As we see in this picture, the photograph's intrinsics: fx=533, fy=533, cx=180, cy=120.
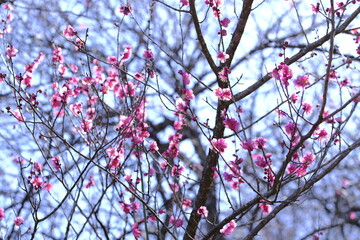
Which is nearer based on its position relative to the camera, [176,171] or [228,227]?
[228,227]

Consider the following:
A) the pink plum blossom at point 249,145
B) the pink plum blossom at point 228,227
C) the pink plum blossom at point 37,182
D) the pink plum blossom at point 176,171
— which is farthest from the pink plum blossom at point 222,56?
the pink plum blossom at point 37,182

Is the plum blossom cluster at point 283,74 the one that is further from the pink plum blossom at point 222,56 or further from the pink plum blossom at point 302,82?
the pink plum blossom at point 222,56

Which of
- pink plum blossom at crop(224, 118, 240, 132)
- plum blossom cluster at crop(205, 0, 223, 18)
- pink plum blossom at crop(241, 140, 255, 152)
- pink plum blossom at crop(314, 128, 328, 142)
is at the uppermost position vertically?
plum blossom cluster at crop(205, 0, 223, 18)

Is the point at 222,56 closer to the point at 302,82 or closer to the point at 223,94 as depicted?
the point at 223,94

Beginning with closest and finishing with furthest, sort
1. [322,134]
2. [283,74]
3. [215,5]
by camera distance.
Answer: [283,74] → [322,134] → [215,5]

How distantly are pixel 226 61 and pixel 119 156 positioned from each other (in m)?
1.19

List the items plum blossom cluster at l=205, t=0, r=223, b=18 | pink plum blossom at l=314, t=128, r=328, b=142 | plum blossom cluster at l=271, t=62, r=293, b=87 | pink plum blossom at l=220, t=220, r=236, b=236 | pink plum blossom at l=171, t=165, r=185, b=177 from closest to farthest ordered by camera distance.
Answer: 1. plum blossom cluster at l=271, t=62, r=293, b=87
2. pink plum blossom at l=314, t=128, r=328, b=142
3. pink plum blossom at l=220, t=220, r=236, b=236
4. plum blossom cluster at l=205, t=0, r=223, b=18
5. pink plum blossom at l=171, t=165, r=185, b=177

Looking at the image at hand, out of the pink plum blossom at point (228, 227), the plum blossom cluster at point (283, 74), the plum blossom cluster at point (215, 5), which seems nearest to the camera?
the plum blossom cluster at point (283, 74)

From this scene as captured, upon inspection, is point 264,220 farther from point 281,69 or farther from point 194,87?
point 194,87

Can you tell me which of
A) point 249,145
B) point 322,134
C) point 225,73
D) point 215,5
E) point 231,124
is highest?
point 215,5

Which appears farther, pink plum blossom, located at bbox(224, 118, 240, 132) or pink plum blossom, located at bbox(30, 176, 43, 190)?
pink plum blossom, located at bbox(30, 176, 43, 190)

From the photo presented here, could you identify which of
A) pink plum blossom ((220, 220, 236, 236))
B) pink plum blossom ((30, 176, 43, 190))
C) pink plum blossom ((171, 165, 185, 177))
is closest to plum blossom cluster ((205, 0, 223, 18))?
pink plum blossom ((171, 165, 185, 177))

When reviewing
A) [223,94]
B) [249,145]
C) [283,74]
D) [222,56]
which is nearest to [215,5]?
[222,56]

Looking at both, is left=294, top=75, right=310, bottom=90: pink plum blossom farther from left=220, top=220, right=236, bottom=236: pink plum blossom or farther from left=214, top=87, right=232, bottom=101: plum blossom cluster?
left=220, top=220, right=236, bottom=236: pink plum blossom
